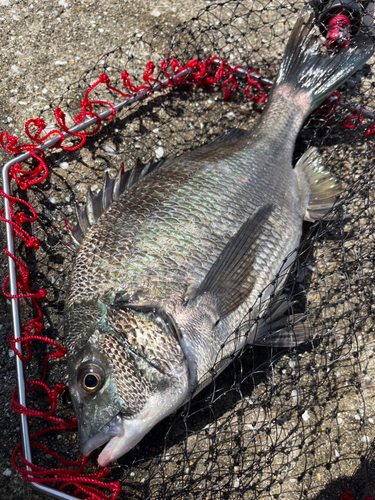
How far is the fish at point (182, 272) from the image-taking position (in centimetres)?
187

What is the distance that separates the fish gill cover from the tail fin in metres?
0.21

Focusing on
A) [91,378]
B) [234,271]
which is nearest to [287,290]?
[234,271]

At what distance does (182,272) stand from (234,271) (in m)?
0.29

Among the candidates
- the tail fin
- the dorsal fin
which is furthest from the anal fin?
the dorsal fin

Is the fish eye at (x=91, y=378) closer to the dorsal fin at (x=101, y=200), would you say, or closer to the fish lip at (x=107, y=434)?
the fish lip at (x=107, y=434)

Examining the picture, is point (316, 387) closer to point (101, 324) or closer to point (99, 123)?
point (101, 324)

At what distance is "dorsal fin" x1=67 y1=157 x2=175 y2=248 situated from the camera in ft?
7.87

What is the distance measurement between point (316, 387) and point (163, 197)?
1.34m

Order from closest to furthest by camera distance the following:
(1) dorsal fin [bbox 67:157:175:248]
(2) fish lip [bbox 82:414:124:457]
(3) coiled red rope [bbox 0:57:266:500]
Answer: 1. (2) fish lip [bbox 82:414:124:457]
2. (3) coiled red rope [bbox 0:57:266:500]
3. (1) dorsal fin [bbox 67:157:175:248]

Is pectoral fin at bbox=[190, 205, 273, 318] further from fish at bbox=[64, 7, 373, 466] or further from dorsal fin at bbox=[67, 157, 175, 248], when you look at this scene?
dorsal fin at bbox=[67, 157, 175, 248]

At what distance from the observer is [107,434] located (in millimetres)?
1812

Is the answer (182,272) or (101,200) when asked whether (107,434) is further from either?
(101,200)

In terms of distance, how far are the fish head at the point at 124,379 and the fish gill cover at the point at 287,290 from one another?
235 millimetres

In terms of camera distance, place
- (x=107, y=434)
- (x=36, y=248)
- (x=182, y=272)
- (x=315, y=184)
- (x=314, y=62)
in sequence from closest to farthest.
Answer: (x=107, y=434), (x=182, y=272), (x=36, y=248), (x=315, y=184), (x=314, y=62)
